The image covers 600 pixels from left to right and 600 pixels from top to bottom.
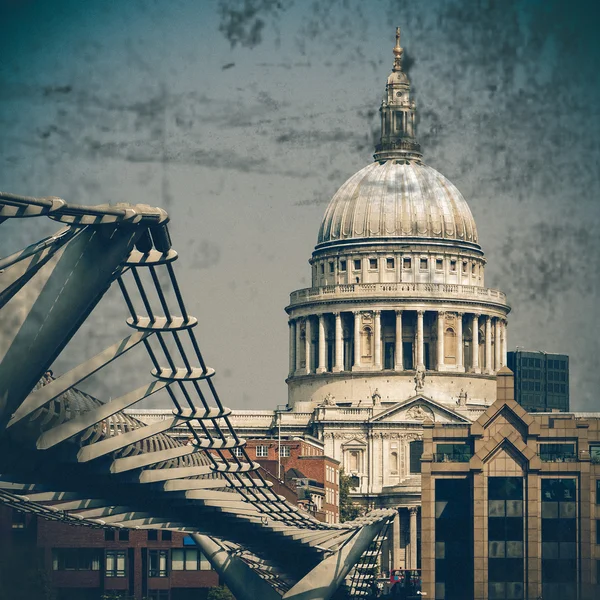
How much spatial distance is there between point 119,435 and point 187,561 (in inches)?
2971

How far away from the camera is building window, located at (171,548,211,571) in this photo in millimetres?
162125

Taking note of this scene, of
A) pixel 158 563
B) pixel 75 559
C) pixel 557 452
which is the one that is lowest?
pixel 75 559

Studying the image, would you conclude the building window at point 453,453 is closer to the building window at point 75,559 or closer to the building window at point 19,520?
the building window at point 19,520

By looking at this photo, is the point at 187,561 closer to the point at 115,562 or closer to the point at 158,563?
the point at 158,563

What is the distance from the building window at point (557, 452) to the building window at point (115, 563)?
3089 centimetres

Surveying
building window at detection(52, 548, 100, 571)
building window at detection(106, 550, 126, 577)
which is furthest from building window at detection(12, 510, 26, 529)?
building window at detection(106, 550, 126, 577)

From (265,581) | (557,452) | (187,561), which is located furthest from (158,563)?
(557,452)

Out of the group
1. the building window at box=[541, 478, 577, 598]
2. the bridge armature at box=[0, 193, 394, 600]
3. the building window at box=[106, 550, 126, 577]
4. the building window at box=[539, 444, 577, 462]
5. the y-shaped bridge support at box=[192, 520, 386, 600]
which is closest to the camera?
the bridge armature at box=[0, 193, 394, 600]

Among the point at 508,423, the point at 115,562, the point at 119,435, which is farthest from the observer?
the point at 115,562

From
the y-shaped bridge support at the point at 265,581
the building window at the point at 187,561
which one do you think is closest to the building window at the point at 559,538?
the y-shaped bridge support at the point at 265,581

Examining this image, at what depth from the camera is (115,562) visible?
6299 inches

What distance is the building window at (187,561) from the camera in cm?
16212

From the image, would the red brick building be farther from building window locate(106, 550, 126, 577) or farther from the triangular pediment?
the triangular pediment

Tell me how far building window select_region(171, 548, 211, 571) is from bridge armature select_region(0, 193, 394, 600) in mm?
25437
